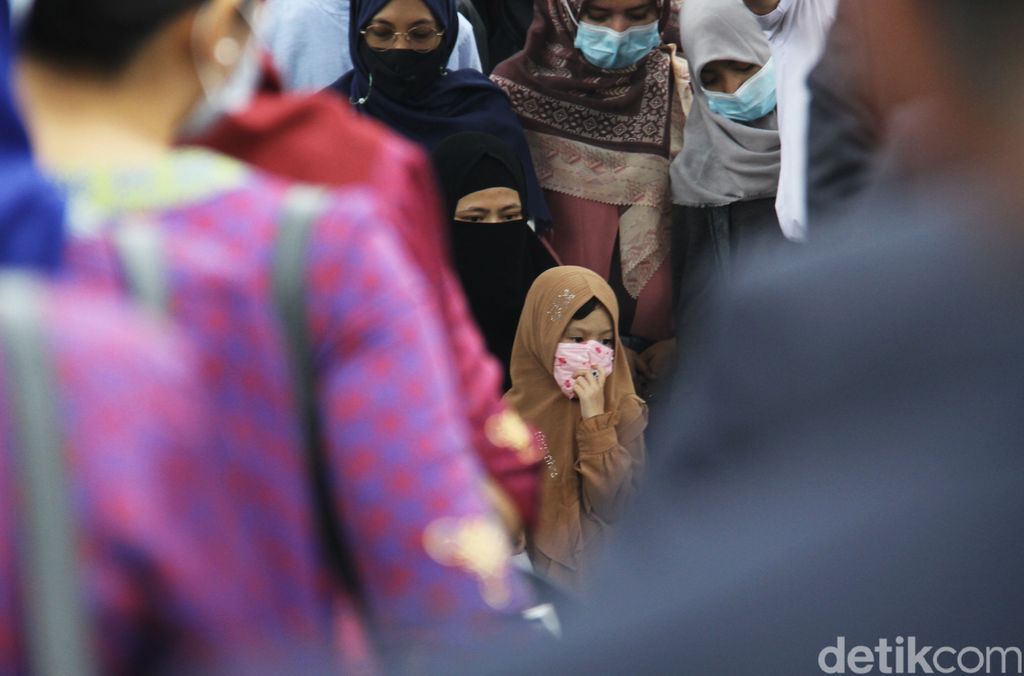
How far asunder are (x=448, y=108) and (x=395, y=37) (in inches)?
10.7

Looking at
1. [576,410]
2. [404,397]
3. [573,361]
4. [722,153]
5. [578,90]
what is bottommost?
[576,410]

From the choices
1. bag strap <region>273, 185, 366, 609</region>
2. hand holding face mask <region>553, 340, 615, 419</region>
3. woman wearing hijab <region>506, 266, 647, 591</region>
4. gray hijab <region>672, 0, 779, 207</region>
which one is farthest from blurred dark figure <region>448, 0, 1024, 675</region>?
gray hijab <region>672, 0, 779, 207</region>

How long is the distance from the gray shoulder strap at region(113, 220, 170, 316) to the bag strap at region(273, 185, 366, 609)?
3.4 inches

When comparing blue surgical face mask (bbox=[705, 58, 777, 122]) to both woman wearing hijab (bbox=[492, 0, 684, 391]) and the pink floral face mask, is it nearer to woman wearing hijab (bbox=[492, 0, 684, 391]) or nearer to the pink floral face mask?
woman wearing hijab (bbox=[492, 0, 684, 391])

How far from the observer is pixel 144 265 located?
121cm

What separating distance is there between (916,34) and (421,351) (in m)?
0.49

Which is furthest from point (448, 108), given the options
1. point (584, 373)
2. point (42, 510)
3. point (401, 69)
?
point (42, 510)

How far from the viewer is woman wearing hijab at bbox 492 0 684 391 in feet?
15.4

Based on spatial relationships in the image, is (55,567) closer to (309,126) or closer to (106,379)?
(106,379)

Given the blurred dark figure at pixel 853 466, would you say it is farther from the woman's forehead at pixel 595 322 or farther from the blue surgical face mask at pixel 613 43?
the blue surgical face mask at pixel 613 43

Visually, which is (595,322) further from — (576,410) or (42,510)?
(42,510)

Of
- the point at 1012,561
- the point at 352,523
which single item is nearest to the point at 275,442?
the point at 352,523

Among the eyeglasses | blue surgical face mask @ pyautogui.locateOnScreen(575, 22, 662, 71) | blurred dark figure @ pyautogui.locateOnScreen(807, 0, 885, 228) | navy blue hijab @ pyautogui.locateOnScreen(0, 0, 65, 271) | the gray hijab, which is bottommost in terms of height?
the gray hijab

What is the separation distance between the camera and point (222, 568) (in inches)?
37.3
